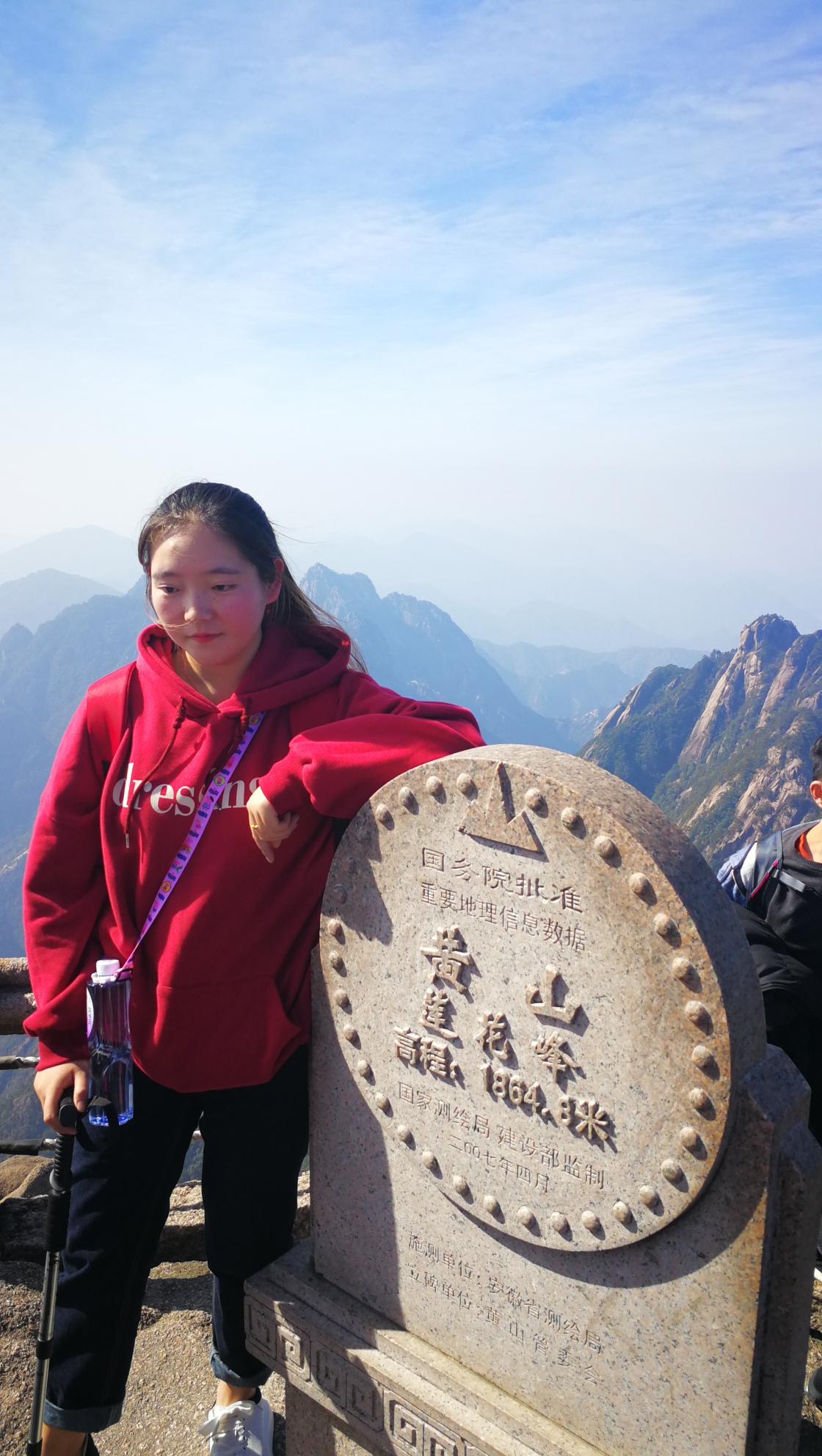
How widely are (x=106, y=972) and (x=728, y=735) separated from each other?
76611mm

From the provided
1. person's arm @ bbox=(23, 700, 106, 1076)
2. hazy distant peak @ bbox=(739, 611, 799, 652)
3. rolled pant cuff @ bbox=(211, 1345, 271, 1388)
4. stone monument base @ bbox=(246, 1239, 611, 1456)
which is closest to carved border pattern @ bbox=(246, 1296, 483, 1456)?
stone monument base @ bbox=(246, 1239, 611, 1456)

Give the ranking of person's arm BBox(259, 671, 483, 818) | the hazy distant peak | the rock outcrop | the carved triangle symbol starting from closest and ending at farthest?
the carved triangle symbol, person's arm BBox(259, 671, 483, 818), the rock outcrop, the hazy distant peak

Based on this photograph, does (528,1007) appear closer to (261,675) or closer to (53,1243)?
(261,675)

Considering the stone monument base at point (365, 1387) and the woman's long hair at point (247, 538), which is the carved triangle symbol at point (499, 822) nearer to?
the woman's long hair at point (247, 538)

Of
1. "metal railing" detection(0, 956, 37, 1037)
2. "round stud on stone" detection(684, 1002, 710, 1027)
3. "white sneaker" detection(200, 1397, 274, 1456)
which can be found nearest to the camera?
"round stud on stone" detection(684, 1002, 710, 1027)

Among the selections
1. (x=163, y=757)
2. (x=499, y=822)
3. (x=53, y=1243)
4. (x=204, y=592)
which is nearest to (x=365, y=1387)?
(x=53, y=1243)

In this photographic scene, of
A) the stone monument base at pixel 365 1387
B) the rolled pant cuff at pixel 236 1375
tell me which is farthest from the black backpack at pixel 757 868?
the rolled pant cuff at pixel 236 1375

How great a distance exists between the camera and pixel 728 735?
7450 cm

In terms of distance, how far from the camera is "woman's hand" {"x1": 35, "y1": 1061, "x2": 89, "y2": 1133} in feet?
8.61

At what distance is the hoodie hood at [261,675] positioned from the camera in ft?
8.62

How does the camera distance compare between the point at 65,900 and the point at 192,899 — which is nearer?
the point at 192,899

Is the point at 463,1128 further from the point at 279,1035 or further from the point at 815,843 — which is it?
the point at 815,843

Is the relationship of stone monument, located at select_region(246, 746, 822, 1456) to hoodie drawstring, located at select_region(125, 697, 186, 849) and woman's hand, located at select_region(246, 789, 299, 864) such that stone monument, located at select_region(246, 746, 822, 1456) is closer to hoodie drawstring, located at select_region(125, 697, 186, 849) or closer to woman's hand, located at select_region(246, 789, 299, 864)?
woman's hand, located at select_region(246, 789, 299, 864)

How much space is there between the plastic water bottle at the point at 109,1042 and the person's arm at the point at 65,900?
172mm
